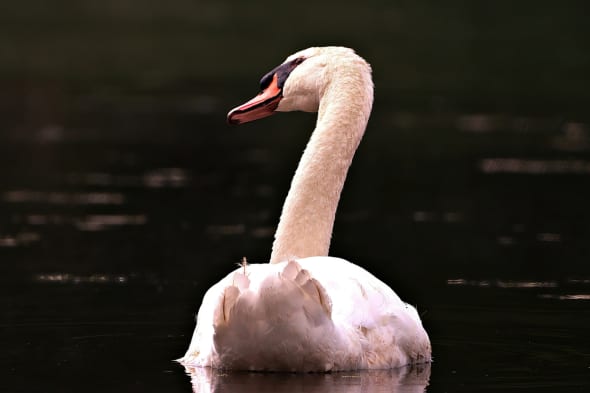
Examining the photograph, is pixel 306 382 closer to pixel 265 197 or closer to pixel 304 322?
pixel 304 322

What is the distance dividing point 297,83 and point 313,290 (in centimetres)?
273

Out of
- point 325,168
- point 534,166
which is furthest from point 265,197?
point 325,168

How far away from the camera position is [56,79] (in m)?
31.5

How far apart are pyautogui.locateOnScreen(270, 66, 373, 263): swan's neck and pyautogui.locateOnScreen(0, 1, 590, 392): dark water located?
96 cm

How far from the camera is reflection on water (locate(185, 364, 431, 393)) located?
9055 mm

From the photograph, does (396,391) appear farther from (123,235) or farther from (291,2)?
(291,2)

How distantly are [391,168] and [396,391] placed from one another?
11617 millimetres

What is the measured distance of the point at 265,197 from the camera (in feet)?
59.1

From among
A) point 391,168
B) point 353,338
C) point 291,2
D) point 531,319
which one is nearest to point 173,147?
point 391,168

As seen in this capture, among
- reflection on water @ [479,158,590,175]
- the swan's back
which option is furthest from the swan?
reflection on water @ [479,158,590,175]

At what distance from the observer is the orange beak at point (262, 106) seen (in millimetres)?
11508

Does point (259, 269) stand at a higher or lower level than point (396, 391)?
higher

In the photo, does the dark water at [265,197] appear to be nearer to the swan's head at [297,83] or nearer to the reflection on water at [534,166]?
the reflection on water at [534,166]

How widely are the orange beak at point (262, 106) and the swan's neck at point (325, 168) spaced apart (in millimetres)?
379
